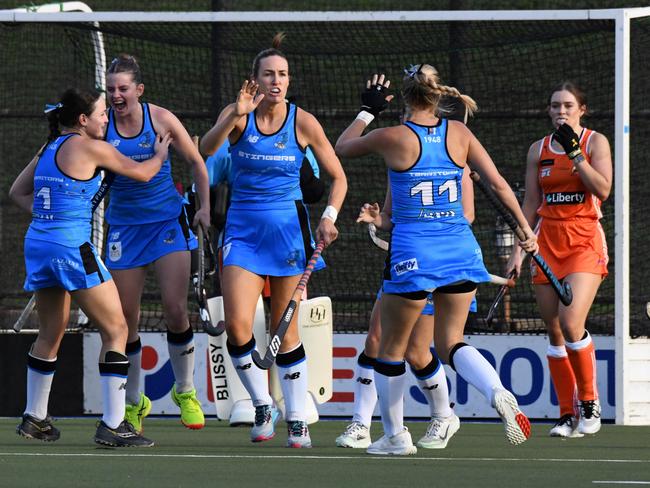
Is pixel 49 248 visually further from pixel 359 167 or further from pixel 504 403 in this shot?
pixel 359 167

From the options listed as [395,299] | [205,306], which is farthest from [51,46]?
[395,299]

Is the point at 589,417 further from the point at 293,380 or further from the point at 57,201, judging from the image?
the point at 57,201

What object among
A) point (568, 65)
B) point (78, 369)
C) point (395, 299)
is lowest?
point (78, 369)

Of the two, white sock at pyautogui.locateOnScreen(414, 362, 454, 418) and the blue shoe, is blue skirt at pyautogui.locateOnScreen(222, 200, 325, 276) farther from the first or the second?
white sock at pyautogui.locateOnScreen(414, 362, 454, 418)

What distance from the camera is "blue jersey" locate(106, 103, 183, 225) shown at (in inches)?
332

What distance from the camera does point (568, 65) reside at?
11.9 metres

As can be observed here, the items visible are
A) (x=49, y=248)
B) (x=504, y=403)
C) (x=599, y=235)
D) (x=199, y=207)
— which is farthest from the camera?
(x=599, y=235)

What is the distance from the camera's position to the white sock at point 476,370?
7230 millimetres

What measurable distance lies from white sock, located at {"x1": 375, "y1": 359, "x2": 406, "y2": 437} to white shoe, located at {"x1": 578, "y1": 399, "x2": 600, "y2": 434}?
178cm

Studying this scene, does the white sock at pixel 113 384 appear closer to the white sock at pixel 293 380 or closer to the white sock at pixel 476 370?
the white sock at pixel 293 380

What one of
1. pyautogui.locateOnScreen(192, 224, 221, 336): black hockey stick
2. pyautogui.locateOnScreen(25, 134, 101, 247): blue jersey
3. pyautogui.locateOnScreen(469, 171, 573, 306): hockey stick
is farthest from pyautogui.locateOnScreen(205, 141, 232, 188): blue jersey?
pyautogui.locateOnScreen(469, 171, 573, 306): hockey stick

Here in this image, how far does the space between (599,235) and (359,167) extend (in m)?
3.06

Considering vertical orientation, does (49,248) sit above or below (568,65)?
below

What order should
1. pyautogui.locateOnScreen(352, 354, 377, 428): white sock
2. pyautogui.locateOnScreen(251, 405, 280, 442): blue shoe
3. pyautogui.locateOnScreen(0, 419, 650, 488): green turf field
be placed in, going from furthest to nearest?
pyautogui.locateOnScreen(352, 354, 377, 428): white sock → pyautogui.locateOnScreen(251, 405, 280, 442): blue shoe → pyautogui.locateOnScreen(0, 419, 650, 488): green turf field
